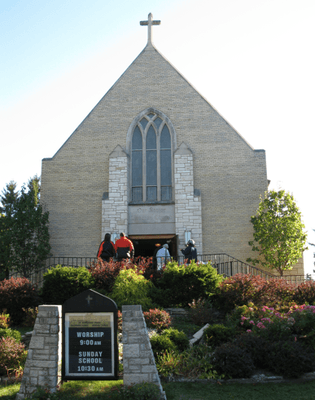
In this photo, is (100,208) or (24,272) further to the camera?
(100,208)

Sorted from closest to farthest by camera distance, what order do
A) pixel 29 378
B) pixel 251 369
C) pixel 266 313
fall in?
pixel 29 378 → pixel 251 369 → pixel 266 313

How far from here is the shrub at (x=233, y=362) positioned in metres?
7.81

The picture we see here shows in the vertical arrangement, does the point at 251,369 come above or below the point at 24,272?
below

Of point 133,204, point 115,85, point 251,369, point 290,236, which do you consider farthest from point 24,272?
point 251,369

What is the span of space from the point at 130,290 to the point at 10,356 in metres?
3.89

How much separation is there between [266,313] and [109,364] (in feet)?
15.8

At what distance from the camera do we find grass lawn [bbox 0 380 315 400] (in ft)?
22.3

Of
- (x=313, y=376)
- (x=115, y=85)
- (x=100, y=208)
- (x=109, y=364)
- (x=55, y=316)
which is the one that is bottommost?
(x=313, y=376)

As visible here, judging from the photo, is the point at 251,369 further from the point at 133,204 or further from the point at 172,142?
the point at 172,142

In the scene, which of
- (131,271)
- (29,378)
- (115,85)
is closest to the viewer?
(29,378)

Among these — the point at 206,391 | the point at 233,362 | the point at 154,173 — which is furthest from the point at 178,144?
the point at 206,391

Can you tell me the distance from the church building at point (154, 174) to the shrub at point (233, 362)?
11050 mm

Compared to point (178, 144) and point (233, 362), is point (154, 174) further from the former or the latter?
point (233, 362)

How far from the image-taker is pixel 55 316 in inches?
265
